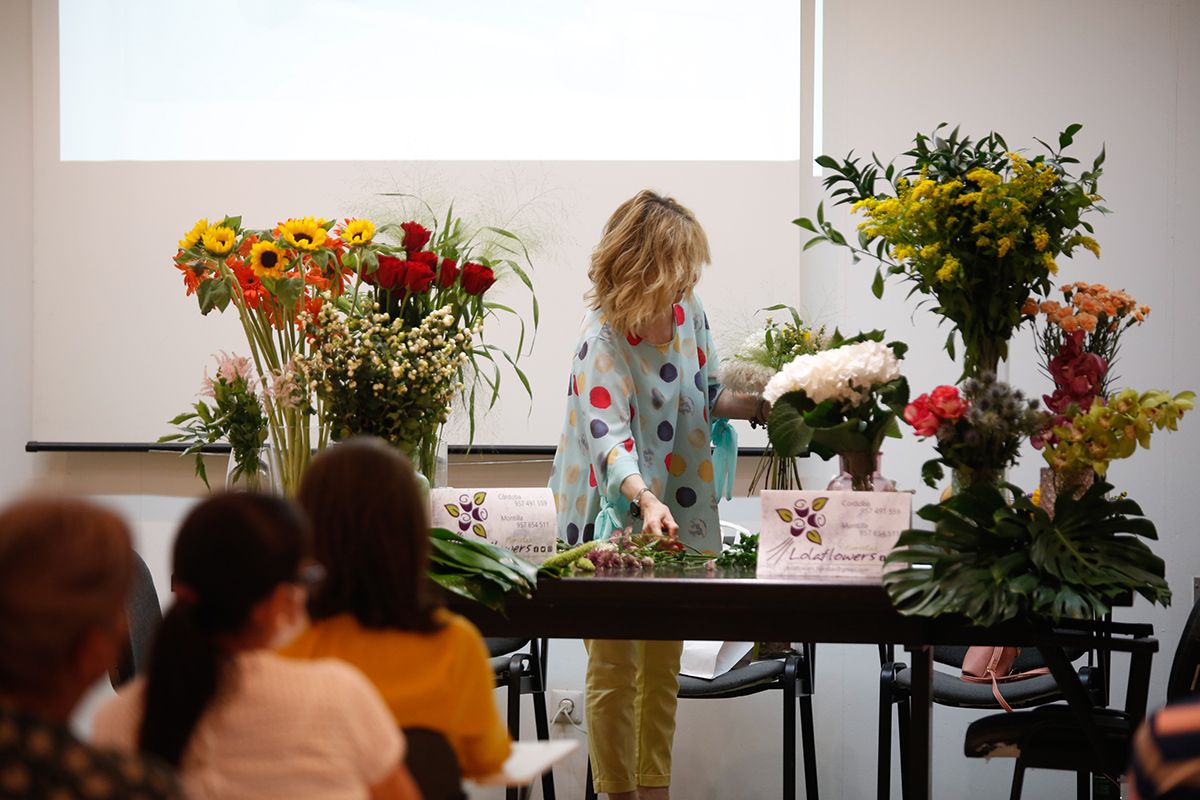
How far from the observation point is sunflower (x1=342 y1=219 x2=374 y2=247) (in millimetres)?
2436

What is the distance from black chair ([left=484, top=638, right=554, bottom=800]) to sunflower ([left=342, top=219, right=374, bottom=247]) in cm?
128

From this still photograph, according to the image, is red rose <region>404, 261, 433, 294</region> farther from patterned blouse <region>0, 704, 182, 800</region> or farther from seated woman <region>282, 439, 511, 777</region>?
Answer: patterned blouse <region>0, 704, 182, 800</region>

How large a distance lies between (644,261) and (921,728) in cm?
111

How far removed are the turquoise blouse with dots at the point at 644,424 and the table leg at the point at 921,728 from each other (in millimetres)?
713

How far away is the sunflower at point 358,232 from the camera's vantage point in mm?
2436

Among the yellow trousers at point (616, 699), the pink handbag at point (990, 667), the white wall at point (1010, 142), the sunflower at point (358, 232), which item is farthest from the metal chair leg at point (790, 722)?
the sunflower at point (358, 232)

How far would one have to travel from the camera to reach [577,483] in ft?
9.39

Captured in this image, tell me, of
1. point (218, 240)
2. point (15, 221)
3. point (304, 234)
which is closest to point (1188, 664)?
point (304, 234)

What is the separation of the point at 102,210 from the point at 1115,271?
10.6 feet

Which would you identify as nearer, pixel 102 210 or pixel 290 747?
pixel 290 747

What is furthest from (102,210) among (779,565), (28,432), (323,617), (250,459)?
(323,617)

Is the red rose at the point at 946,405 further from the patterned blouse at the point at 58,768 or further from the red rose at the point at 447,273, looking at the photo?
the patterned blouse at the point at 58,768

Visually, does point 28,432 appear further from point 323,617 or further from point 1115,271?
point 1115,271

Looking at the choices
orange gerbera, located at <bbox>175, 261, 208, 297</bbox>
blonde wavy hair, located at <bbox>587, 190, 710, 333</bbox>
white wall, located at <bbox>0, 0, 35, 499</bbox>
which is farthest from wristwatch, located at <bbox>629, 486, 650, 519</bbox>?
white wall, located at <bbox>0, 0, 35, 499</bbox>
